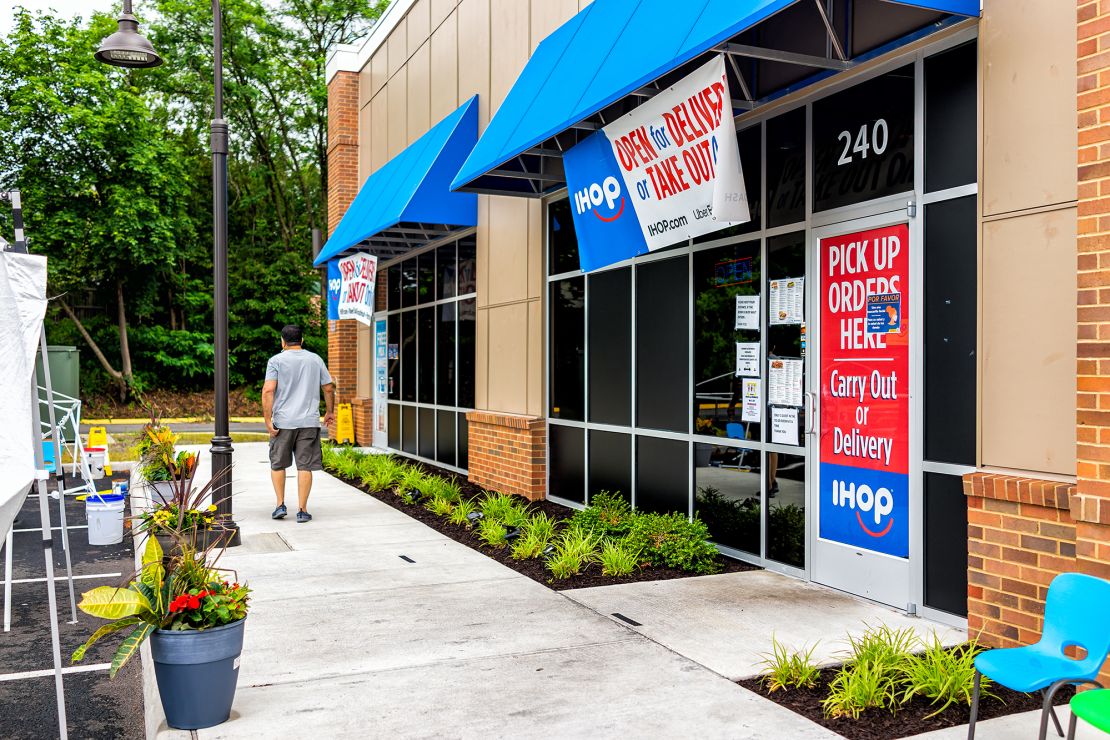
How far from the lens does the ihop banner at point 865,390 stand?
5.91 m

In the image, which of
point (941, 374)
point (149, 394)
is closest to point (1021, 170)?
point (941, 374)

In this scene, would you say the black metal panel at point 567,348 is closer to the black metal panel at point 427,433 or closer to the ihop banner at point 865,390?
the ihop banner at point 865,390

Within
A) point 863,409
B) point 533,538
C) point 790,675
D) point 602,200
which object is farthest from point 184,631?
point 602,200

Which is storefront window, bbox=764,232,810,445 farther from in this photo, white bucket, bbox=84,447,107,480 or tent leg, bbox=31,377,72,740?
→ white bucket, bbox=84,447,107,480

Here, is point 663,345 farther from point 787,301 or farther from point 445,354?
point 445,354

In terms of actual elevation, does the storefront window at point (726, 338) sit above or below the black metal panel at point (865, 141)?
below

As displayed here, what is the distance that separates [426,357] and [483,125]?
466 centimetres

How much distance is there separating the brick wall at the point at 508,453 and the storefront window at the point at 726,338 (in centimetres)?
315

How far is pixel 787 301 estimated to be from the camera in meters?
6.89

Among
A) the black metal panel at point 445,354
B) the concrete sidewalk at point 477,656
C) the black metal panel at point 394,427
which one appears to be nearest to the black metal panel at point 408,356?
the black metal panel at point 394,427

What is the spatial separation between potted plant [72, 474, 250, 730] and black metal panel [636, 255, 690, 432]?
4838mm

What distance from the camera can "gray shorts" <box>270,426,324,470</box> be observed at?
9820 mm

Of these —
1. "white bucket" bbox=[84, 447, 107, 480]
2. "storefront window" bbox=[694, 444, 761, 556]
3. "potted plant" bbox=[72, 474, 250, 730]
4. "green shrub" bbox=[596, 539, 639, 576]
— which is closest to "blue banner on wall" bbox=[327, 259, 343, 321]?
"white bucket" bbox=[84, 447, 107, 480]

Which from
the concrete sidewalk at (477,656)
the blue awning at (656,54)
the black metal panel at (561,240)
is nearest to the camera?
the concrete sidewalk at (477,656)
